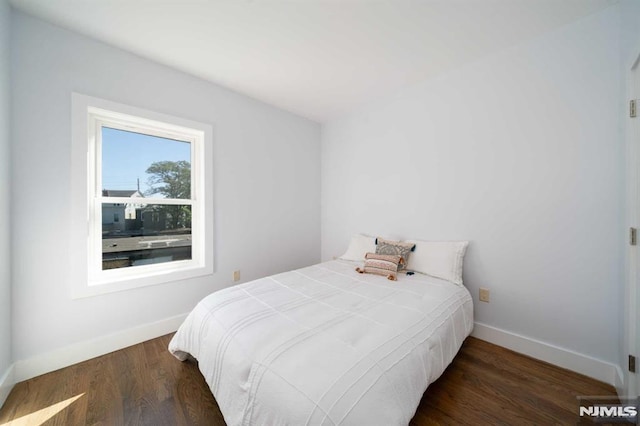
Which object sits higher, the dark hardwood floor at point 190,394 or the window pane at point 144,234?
the window pane at point 144,234

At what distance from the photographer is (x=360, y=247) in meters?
2.84

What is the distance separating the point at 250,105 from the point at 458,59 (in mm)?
2229

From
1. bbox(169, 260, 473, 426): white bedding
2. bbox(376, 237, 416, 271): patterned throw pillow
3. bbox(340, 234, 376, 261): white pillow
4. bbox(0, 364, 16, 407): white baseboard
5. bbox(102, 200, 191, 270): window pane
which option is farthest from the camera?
bbox(340, 234, 376, 261): white pillow

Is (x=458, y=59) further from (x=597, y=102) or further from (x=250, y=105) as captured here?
(x=250, y=105)

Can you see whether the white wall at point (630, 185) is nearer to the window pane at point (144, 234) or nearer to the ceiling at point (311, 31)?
the ceiling at point (311, 31)

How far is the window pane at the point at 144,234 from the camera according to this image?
211 cm

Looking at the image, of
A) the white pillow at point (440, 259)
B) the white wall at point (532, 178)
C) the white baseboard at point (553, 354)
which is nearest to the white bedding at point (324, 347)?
the white pillow at point (440, 259)

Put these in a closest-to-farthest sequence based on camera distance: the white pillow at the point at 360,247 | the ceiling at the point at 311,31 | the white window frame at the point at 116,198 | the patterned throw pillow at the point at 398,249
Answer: the ceiling at the point at 311,31 < the white window frame at the point at 116,198 < the patterned throw pillow at the point at 398,249 < the white pillow at the point at 360,247

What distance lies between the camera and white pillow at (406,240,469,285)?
2.14 metres

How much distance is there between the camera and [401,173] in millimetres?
2750

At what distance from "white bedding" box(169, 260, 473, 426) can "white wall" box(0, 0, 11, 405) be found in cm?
102
